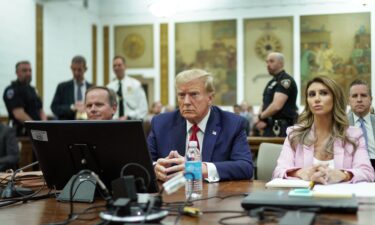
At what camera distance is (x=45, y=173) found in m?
2.00

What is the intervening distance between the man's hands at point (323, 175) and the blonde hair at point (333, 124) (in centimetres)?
38

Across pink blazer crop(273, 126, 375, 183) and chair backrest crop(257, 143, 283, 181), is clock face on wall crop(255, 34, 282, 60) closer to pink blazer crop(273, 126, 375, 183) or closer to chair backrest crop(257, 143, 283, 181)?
chair backrest crop(257, 143, 283, 181)

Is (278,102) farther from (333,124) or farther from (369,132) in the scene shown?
(333,124)

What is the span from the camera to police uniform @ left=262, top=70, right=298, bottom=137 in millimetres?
5340

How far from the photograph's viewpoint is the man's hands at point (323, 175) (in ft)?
7.13

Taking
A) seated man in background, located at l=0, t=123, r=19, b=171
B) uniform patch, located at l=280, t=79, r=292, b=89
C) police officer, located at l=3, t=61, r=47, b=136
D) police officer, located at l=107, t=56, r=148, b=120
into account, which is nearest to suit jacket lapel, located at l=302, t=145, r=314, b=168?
uniform patch, located at l=280, t=79, r=292, b=89

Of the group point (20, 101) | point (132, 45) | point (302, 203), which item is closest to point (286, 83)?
point (20, 101)

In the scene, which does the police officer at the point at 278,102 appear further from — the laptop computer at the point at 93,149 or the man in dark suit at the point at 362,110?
the laptop computer at the point at 93,149

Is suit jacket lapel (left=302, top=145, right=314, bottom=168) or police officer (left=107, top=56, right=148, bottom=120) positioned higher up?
police officer (left=107, top=56, right=148, bottom=120)

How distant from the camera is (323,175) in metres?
2.18

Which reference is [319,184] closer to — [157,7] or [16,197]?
[16,197]

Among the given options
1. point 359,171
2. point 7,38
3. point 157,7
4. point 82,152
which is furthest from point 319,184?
point 7,38

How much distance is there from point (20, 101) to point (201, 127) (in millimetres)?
4399

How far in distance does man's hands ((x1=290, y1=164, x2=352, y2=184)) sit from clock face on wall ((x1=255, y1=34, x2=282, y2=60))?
1008cm
